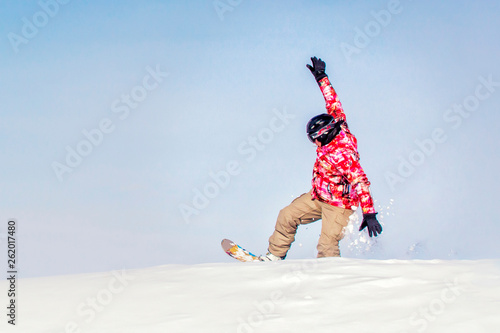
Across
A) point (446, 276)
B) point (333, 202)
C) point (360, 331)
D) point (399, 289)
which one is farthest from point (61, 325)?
point (333, 202)

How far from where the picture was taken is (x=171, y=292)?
361 centimetres

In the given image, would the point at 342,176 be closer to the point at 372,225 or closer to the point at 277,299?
the point at 372,225

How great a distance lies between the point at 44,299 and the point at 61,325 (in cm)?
60

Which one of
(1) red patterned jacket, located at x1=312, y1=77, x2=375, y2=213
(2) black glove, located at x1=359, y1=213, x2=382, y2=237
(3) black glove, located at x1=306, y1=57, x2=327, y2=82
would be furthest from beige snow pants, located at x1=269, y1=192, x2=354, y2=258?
(3) black glove, located at x1=306, y1=57, x2=327, y2=82

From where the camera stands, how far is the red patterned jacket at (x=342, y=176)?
5.77m

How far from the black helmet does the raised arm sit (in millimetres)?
286

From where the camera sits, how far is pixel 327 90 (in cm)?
637

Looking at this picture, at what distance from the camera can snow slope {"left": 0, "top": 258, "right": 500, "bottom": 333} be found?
2.88 meters

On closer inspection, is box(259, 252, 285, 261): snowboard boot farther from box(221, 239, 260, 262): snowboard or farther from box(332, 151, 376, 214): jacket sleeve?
box(332, 151, 376, 214): jacket sleeve

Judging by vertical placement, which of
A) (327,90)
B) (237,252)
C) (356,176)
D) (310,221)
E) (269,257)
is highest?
(327,90)

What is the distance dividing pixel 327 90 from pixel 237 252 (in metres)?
2.40

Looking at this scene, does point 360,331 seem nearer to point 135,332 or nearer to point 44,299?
point 135,332

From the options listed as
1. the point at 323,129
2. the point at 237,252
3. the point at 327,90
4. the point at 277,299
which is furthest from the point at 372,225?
the point at 277,299

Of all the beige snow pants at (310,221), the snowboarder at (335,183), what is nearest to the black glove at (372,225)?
the snowboarder at (335,183)
